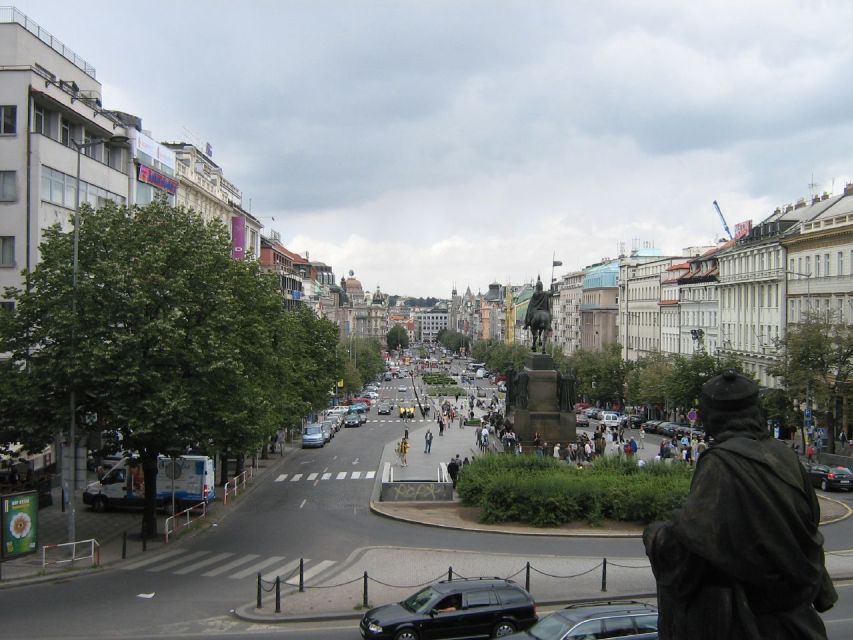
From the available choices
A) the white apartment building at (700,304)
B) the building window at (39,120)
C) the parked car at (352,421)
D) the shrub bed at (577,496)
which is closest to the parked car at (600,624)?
the shrub bed at (577,496)

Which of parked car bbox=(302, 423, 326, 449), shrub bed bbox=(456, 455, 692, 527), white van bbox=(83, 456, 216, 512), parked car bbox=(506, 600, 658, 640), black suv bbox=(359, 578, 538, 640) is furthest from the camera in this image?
parked car bbox=(302, 423, 326, 449)

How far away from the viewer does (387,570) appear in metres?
24.8

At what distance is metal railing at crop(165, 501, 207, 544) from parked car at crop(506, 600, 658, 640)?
18.6m

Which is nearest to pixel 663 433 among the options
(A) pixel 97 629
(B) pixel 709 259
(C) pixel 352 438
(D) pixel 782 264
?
(D) pixel 782 264

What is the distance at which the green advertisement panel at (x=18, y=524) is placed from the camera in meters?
24.2

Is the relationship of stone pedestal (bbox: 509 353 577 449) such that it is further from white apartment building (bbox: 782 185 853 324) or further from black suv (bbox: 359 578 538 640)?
black suv (bbox: 359 578 538 640)

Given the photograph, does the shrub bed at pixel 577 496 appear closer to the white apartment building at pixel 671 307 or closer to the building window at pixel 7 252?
the building window at pixel 7 252

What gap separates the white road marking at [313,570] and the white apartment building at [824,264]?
4035 cm

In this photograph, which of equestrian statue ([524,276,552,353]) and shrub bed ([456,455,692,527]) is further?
equestrian statue ([524,276,552,353])

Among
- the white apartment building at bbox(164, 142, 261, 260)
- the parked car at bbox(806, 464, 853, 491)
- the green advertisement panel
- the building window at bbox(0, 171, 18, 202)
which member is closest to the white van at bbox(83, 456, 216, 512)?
the green advertisement panel

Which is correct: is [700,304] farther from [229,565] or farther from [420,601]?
[420,601]

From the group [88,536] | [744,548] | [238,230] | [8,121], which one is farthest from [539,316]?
[238,230]

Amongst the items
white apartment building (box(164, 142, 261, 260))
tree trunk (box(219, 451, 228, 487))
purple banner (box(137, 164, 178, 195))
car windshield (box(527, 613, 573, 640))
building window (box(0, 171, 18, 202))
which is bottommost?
tree trunk (box(219, 451, 228, 487))

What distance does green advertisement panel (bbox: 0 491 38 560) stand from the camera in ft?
79.5
